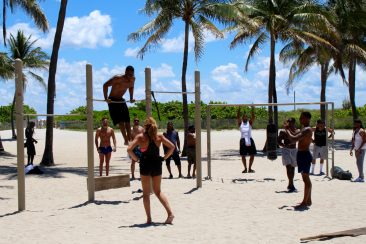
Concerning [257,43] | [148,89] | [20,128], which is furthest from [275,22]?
[20,128]

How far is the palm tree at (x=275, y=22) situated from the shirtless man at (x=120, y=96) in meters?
14.0

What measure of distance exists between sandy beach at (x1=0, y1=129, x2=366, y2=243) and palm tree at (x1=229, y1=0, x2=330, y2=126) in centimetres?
1119

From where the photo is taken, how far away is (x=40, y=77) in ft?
123

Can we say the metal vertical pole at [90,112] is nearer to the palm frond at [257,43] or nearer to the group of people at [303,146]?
the group of people at [303,146]

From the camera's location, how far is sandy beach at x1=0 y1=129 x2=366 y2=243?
7.25 m

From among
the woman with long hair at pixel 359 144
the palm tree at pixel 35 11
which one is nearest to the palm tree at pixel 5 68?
the palm tree at pixel 35 11

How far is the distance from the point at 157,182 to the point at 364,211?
138 inches

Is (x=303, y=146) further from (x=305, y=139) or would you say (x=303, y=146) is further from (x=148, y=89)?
(x=148, y=89)

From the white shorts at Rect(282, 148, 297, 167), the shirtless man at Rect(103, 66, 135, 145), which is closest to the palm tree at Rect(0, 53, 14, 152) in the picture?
the shirtless man at Rect(103, 66, 135, 145)

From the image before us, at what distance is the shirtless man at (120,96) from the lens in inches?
369

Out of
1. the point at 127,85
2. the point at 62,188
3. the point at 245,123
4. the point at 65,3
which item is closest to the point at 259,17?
the point at 65,3

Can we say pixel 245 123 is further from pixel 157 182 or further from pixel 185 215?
pixel 157 182

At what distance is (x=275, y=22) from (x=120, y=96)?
1677 centimetres

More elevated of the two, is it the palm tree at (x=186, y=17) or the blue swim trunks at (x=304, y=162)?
the palm tree at (x=186, y=17)
